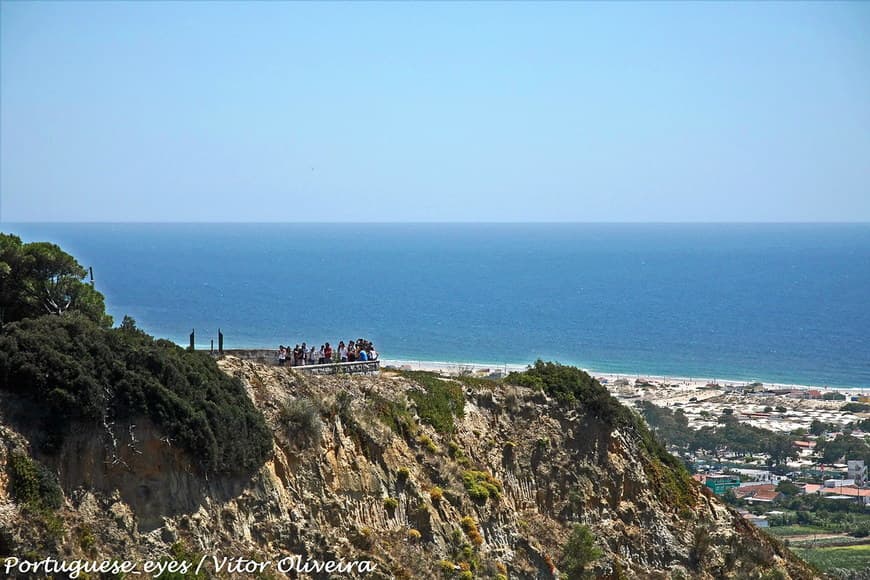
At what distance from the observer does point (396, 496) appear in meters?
26.3

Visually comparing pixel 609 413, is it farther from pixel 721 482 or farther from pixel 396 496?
pixel 721 482

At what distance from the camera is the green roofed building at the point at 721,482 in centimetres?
5722

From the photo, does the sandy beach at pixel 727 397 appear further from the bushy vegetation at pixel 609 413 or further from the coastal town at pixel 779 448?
the bushy vegetation at pixel 609 413

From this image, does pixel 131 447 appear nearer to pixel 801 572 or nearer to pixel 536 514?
pixel 536 514

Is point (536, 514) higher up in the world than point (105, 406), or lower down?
lower down

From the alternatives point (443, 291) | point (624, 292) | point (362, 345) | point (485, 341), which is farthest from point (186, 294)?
point (362, 345)

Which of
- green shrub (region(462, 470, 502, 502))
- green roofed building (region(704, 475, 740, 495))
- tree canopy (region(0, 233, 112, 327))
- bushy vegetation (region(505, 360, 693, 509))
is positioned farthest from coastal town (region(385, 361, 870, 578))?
tree canopy (region(0, 233, 112, 327))

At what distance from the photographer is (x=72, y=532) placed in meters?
18.4

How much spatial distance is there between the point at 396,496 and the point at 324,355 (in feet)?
23.2

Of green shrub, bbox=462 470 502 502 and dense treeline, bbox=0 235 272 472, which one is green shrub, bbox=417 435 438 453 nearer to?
green shrub, bbox=462 470 502 502

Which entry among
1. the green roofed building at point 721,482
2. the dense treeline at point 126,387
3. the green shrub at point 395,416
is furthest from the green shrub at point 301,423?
the green roofed building at point 721,482

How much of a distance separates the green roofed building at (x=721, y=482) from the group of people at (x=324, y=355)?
3005cm

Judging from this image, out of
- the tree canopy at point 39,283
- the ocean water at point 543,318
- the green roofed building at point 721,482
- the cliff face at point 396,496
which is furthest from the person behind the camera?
the ocean water at point 543,318

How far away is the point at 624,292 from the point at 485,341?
71.0 meters
